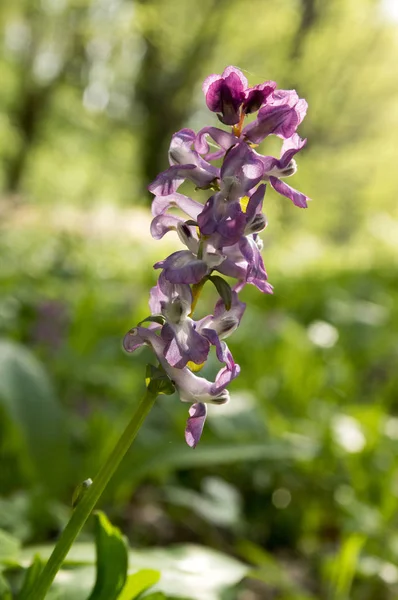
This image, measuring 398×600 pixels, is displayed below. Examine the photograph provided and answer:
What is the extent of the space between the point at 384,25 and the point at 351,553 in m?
22.5

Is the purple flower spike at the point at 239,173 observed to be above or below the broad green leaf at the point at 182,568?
above

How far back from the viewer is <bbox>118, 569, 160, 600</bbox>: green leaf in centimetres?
117

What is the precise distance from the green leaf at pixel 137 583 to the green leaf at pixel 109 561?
0.19 feet

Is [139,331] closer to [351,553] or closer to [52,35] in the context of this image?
[351,553]

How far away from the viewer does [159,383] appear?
87 centimetres

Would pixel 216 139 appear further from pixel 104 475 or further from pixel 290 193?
pixel 104 475

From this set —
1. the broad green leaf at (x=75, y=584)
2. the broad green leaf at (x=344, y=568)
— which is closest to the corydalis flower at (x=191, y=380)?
the broad green leaf at (x=75, y=584)

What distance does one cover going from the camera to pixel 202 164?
90 cm

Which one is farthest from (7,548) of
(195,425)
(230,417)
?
(230,417)

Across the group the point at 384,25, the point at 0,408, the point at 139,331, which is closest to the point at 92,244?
the point at 0,408

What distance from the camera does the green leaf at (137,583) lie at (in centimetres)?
117

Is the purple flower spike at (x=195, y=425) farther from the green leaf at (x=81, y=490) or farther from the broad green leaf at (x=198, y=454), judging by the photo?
the broad green leaf at (x=198, y=454)

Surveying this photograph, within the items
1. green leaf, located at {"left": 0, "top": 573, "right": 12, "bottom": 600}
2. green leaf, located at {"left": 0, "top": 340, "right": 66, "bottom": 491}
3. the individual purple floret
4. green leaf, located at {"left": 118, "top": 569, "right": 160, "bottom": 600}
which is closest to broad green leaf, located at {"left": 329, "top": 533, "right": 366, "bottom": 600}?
green leaf, located at {"left": 0, "top": 340, "right": 66, "bottom": 491}

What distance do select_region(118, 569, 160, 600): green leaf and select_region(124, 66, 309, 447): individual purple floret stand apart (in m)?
0.38
